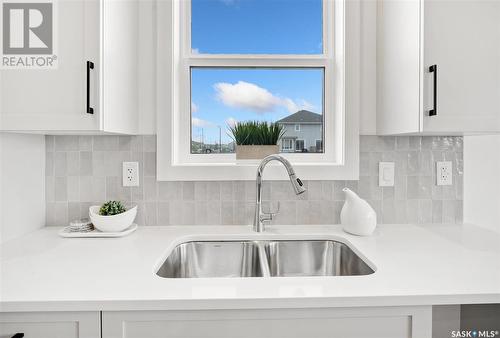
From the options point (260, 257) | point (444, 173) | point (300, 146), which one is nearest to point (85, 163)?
point (260, 257)

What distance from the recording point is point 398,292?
869mm

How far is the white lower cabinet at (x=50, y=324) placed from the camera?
85 cm

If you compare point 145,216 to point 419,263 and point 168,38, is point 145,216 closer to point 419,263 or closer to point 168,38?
point 168,38

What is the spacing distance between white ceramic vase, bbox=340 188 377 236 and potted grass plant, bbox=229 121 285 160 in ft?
1.49

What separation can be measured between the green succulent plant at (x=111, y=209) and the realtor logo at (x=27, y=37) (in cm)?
61

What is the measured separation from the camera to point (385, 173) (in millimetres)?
1616

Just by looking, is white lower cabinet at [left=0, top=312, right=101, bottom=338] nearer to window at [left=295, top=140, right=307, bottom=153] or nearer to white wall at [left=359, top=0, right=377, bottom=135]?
window at [left=295, top=140, right=307, bottom=153]

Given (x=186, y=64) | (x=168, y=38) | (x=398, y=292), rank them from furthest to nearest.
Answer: (x=186, y=64), (x=168, y=38), (x=398, y=292)

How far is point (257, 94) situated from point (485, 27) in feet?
3.37

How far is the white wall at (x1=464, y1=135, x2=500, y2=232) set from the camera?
5.25ft

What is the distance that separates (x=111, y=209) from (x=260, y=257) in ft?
2.28

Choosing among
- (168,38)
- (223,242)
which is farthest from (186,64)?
(223,242)

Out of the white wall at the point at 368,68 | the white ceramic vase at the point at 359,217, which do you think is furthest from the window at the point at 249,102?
the white ceramic vase at the point at 359,217

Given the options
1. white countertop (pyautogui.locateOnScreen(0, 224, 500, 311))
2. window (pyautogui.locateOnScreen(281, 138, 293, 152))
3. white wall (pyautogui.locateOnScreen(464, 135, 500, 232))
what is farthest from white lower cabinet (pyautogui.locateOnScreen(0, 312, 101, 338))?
white wall (pyautogui.locateOnScreen(464, 135, 500, 232))
